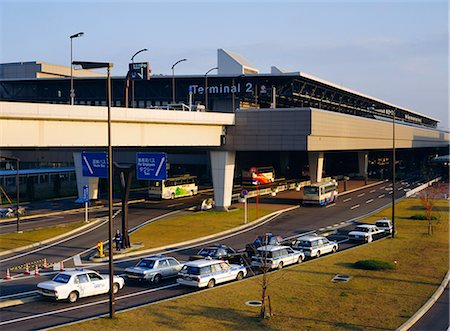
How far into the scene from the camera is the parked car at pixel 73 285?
25562 mm

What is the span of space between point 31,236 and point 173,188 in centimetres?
3146

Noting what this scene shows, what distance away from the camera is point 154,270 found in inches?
1187

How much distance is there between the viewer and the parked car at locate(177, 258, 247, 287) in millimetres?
28250

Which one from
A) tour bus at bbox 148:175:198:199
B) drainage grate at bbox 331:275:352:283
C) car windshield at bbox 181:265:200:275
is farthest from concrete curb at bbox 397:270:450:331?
tour bus at bbox 148:175:198:199

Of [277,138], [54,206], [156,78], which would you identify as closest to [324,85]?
[156,78]

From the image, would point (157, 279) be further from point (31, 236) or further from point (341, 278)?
point (31, 236)

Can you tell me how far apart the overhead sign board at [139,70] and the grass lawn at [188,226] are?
49.2 feet

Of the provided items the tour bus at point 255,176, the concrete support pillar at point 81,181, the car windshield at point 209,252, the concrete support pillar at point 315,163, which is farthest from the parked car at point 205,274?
the tour bus at point 255,176

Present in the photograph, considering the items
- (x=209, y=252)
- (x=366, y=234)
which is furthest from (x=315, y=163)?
(x=209, y=252)

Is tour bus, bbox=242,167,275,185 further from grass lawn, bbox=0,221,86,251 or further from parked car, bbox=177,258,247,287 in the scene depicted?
parked car, bbox=177,258,247,287

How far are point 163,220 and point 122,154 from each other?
37021 mm

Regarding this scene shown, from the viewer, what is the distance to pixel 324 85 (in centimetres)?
10981

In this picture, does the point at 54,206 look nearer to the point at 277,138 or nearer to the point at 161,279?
the point at 277,138

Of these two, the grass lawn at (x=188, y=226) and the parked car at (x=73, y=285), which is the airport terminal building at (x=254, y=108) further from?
the parked car at (x=73, y=285)
